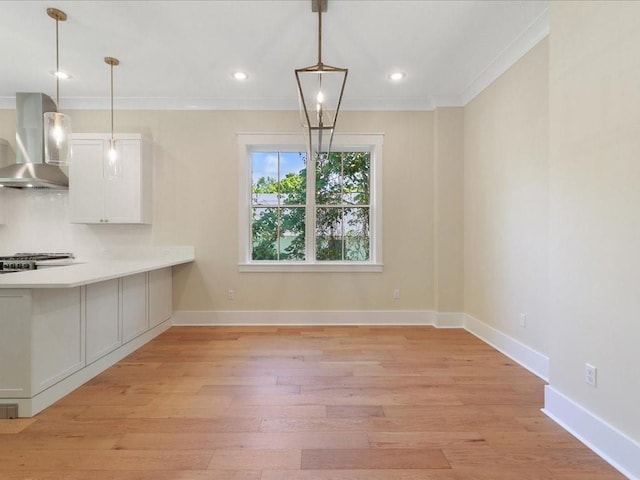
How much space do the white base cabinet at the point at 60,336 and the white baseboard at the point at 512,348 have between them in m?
3.65

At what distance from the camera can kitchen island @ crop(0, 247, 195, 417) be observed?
2.04 metres

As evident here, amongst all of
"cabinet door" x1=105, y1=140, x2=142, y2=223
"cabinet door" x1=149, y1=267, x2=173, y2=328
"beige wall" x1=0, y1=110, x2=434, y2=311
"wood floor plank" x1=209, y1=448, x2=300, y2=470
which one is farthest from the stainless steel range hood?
"wood floor plank" x1=209, y1=448, x2=300, y2=470

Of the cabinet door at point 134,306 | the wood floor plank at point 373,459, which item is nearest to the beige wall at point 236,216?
the cabinet door at point 134,306

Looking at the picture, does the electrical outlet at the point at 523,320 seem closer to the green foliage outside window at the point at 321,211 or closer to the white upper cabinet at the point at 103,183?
the green foliage outside window at the point at 321,211

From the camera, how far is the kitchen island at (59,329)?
204 cm

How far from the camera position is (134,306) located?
3268 millimetres

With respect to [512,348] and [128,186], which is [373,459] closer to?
[512,348]

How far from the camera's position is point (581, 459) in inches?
65.1

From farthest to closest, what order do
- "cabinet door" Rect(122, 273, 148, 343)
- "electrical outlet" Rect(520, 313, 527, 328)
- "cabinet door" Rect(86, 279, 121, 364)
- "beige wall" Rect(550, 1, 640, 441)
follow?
"cabinet door" Rect(122, 273, 148, 343) < "electrical outlet" Rect(520, 313, 527, 328) < "cabinet door" Rect(86, 279, 121, 364) < "beige wall" Rect(550, 1, 640, 441)

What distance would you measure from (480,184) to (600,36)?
6.73 feet

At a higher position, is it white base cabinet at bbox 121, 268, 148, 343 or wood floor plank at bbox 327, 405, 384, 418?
white base cabinet at bbox 121, 268, 148, 343

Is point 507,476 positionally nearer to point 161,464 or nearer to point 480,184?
point 161,464

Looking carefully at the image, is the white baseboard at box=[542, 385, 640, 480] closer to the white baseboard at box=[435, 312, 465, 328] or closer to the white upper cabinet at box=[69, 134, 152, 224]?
the white baseboard at box=[435, 312, 465, 328]

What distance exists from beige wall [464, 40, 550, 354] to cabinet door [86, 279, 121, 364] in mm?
3564
